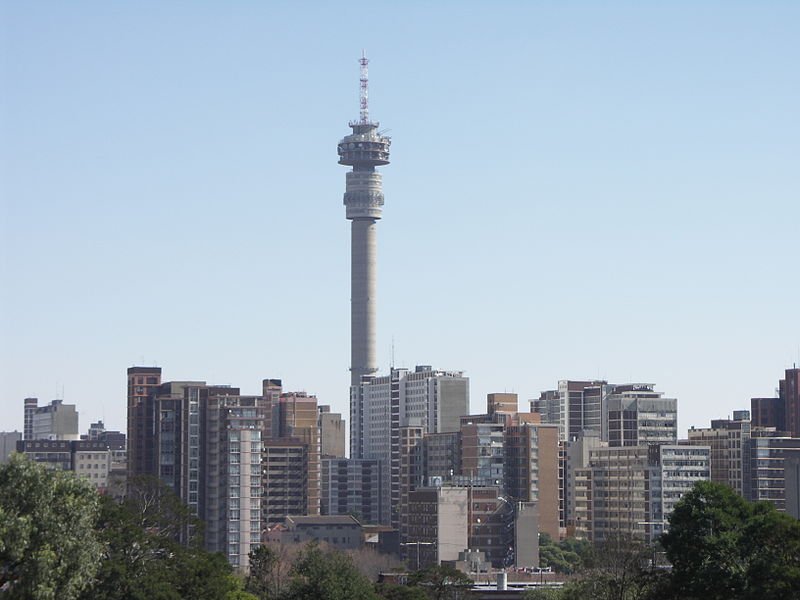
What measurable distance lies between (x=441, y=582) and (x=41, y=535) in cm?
5097

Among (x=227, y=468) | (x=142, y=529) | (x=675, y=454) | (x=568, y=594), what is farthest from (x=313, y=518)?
(x=142, y=529)

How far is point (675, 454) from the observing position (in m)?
186

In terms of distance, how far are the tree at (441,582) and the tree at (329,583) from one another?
1475 cm

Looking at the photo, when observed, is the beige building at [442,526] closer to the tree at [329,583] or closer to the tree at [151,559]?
the tree at [329,583]

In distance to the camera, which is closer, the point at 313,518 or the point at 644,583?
the point at 644,583

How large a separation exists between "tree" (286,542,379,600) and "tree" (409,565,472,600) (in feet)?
48.4

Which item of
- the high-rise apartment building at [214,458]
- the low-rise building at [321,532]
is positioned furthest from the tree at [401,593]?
the low-rise building at [321,532]

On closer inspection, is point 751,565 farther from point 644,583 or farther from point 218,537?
point 218,537

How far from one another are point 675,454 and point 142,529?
121431mm

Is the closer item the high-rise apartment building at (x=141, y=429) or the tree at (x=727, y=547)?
the tree at (x=727, y=547)

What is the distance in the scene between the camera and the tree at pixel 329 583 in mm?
79988

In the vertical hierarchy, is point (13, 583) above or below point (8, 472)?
below

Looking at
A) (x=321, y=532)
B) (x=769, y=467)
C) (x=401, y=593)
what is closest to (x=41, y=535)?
(x=401, y=593)

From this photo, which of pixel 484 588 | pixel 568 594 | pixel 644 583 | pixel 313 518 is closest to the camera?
pixel 644 583
